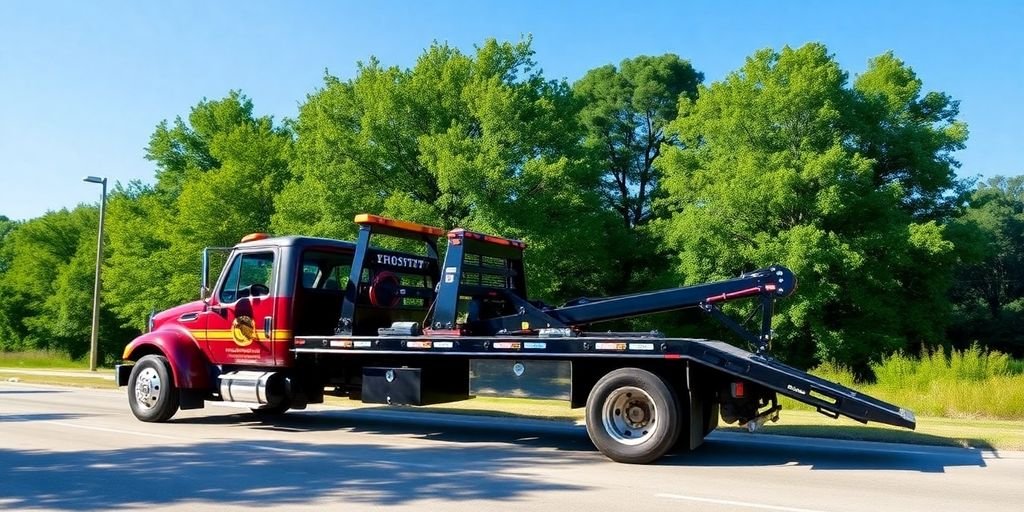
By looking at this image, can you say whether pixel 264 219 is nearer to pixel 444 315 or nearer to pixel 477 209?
pixel 477 209

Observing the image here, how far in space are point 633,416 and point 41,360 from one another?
47583 mm

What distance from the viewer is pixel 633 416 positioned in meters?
9.31

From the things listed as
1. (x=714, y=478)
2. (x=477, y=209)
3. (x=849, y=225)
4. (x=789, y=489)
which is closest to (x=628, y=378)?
(x=714, y=478)

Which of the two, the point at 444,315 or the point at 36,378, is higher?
the point at 444,315

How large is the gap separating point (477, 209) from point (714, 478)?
66.5 feet

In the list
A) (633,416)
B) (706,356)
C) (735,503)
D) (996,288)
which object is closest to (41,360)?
(633,416)

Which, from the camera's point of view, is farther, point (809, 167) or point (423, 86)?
point (423, 86)

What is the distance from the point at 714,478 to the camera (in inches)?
327

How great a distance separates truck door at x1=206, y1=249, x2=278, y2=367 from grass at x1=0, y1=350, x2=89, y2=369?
36373 mm

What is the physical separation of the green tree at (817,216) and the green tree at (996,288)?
14.5 meters

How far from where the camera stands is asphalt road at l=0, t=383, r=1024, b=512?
22.9ft

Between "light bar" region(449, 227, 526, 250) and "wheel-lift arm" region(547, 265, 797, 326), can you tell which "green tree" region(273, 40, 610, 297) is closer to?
"light bar" region(449, 227, 526, 250)

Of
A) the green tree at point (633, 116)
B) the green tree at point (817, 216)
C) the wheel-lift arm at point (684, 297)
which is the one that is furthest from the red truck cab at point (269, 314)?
the green tree at point (633, 116)

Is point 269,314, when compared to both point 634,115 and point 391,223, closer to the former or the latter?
point 391,223
